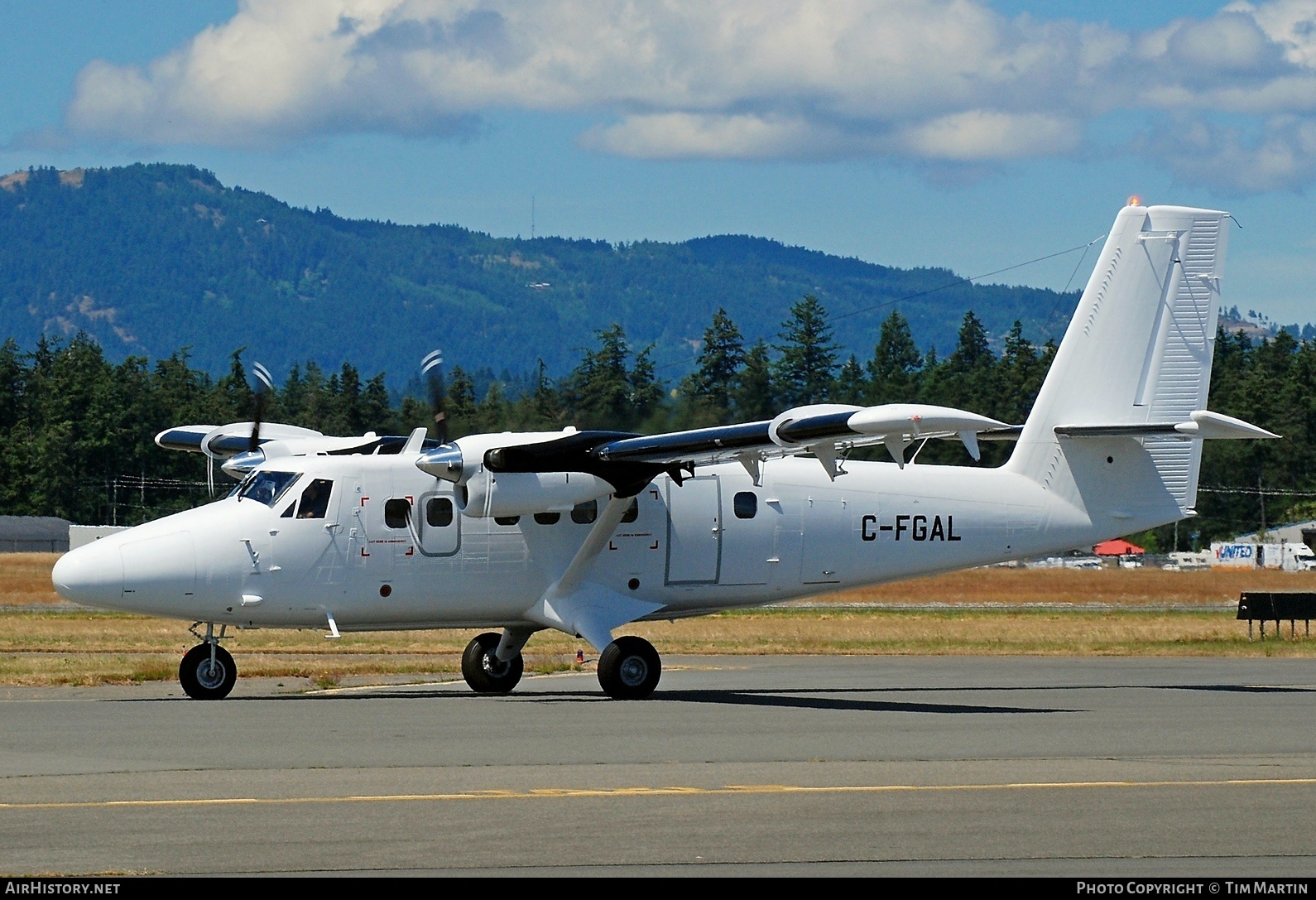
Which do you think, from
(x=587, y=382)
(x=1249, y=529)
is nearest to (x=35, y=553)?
(x=1249, y=529)

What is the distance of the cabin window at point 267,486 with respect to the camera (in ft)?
70.2

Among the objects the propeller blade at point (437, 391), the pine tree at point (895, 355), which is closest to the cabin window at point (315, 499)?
the propeller blade at point (437, 391)

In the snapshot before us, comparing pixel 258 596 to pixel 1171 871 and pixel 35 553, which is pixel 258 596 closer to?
pixel 1171 871

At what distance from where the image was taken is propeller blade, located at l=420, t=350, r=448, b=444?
73.8 ft

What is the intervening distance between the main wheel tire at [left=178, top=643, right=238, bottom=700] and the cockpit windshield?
6.32 ft

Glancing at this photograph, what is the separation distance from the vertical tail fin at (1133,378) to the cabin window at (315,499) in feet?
32.4

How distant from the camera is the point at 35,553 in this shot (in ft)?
348

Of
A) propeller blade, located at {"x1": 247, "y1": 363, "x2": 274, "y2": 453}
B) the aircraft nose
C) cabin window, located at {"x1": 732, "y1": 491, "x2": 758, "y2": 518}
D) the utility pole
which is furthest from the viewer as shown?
the utility pole

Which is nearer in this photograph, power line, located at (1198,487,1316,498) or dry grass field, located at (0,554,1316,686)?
dry grass field, located at (0,554,1316,686)

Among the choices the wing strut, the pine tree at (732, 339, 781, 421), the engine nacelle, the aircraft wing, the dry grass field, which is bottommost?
the dry grass field

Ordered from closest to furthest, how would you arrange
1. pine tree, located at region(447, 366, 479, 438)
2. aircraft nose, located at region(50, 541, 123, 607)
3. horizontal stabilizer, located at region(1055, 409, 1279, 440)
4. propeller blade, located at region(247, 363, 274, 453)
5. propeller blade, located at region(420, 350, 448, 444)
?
aircraft nose, located at region(50, 541, 123, 607) → horizontal stabilizer, located at region(1055, 409, 1279, 440) → propeller blade, located at region(420, 350, 448, 444) → pine tree, located at region(447, 366, 479, 438) → propeller blade, located at region(247, 363, 274, 453)

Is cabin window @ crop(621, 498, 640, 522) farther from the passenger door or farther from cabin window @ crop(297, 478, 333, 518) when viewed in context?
cabin window @ crop(297, 478, 333, 518)

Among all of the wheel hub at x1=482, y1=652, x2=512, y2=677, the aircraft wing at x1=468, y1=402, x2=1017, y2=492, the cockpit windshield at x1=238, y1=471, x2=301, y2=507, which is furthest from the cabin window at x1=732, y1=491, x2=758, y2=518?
the cockpit windshield at x1=238, y1=471, x2=301, y2=507

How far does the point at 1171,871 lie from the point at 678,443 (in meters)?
11.5
